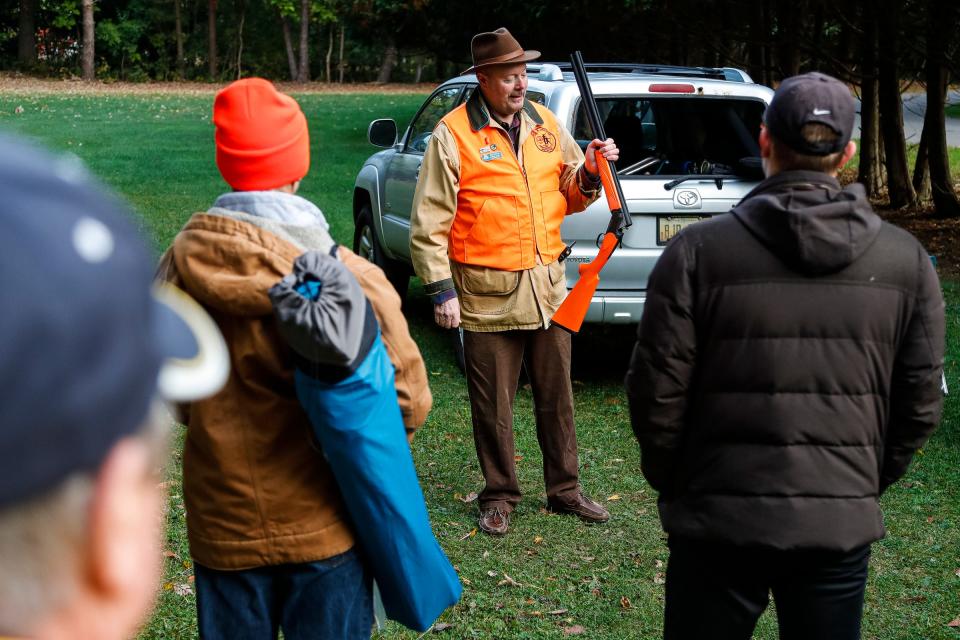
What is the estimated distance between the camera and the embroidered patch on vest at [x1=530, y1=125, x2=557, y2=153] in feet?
16.6

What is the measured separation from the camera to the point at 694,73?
23.6 ft

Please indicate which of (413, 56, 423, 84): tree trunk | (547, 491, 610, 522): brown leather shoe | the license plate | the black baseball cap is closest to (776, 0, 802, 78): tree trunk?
the license plate

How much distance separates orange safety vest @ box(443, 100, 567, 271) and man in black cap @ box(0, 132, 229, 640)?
4.14 metres

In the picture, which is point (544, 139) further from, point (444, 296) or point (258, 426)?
point (258, 426)

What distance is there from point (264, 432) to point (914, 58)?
55.6 ft

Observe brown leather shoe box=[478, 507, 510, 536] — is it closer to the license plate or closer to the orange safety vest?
the orange safety vest

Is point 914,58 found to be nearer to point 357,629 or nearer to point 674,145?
point 674,145

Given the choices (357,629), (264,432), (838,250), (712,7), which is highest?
(712,7)

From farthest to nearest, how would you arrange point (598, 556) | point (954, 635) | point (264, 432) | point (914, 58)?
point (914, 58) < point (598, 556) < point (954, 635) < point (264, 432)

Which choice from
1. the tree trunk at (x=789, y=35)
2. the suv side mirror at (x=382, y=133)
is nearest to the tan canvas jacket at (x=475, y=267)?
the suv side mirror at (x=382, y=133)

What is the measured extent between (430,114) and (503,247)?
3872mm

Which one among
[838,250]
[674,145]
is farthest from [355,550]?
[674,145]

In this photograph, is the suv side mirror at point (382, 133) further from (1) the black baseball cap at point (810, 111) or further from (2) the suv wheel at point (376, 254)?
(1) the black baseball cap at point (810, 111)

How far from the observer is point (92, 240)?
2.52 ft
